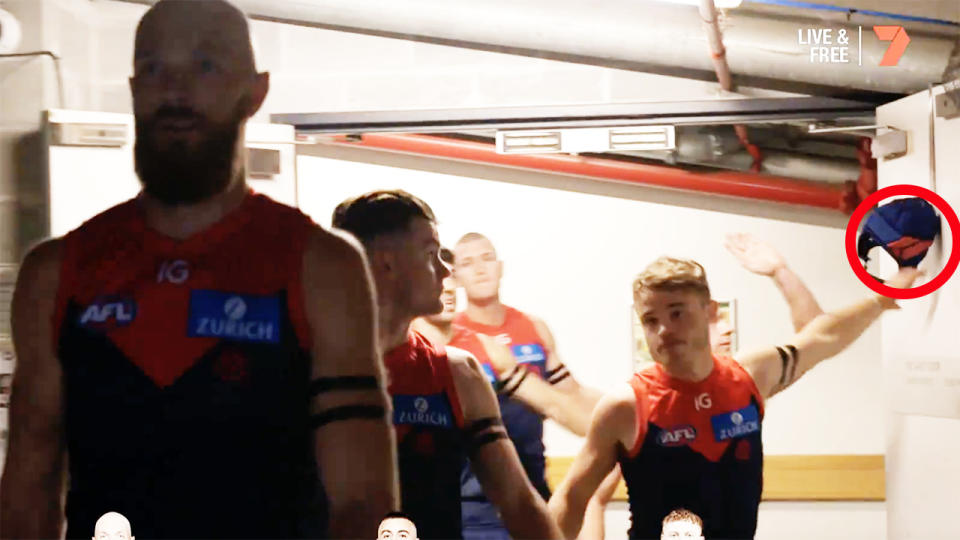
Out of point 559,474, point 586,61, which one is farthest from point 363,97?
point 559,474

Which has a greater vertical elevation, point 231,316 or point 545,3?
point 545,3

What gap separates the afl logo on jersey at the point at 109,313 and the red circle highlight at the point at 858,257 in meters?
1.44

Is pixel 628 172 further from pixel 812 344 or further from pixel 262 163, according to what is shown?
pixel 262 163

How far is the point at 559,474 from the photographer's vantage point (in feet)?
6.89

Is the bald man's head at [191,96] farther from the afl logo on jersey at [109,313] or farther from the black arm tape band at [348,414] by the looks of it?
the black arm tape band at [348,414]

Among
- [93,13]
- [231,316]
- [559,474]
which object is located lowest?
[559,474]

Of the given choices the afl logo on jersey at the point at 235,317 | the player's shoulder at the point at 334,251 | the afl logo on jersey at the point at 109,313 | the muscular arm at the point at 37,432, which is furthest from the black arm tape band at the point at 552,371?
the muscular arm at the point at 37,432

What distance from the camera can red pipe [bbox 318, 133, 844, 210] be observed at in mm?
2088

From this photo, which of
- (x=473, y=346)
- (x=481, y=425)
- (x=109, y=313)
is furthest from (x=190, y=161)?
(x=481, y=425)

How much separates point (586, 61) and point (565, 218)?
0.33 meters

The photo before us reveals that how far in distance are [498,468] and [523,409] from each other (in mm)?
130

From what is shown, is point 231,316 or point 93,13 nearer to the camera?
point 231,316

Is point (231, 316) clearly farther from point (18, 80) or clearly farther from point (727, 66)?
point (727, 66)

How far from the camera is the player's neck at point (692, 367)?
210cm
